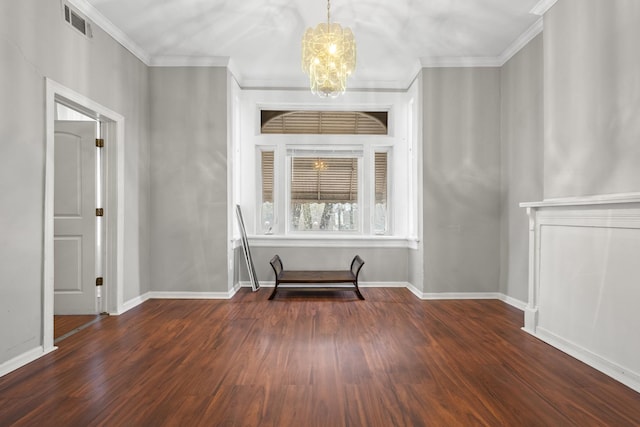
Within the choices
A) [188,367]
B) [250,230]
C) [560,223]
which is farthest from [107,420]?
[250,230]

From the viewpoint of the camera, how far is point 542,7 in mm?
3508

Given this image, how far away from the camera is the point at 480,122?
488 centimetres

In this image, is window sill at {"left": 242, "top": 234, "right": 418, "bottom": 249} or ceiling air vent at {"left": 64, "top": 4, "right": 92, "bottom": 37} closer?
ceiling air vent at {"left": 64, "top": 4, "right": 92, "bottom": 37}

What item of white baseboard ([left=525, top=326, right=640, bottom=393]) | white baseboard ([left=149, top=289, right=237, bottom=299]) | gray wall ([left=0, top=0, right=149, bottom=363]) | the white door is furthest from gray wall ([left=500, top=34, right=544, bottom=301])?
the white door

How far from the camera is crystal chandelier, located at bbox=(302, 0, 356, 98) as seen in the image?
3.40 m

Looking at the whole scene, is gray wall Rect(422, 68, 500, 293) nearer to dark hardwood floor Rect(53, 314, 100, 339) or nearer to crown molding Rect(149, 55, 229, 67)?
crown molding Rect(149, 55, 229, 67)

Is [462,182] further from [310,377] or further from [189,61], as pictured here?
[189,61]

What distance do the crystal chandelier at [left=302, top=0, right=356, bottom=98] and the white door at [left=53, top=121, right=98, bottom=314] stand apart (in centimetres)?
243

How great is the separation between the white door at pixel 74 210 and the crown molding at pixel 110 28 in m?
0.99

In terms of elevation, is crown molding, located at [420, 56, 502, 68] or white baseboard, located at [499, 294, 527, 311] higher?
crown molding, located at [420, 56, 502, 68]

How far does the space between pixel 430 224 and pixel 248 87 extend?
333 cm

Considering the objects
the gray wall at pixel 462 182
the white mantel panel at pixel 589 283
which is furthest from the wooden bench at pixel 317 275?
the white mantel panel at pixel 589 283

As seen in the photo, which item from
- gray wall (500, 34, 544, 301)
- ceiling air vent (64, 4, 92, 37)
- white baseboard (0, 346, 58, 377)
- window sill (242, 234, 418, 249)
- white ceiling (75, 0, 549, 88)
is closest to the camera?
white baseboard (0, 346, 58, 377)

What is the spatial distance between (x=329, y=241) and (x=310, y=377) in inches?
126
